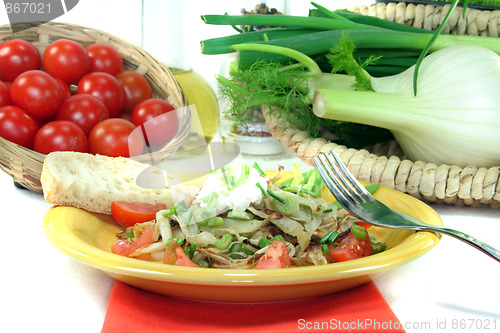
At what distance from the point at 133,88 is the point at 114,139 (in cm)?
33

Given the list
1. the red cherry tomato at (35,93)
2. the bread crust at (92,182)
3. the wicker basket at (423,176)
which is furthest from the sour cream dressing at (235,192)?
the red cherry tomato at (35,93)

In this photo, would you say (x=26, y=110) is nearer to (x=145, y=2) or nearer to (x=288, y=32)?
(x=145, y=2)

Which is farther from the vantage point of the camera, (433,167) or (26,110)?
(26,110)

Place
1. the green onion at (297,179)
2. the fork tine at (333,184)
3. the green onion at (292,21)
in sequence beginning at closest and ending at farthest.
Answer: the fork tine at (333,184), the green onion at (297,179), the green onion at (292,21)

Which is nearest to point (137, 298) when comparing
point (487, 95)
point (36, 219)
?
point (36, 219)

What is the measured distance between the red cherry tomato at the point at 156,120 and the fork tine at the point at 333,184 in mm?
493

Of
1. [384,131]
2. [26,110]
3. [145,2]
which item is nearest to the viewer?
[26,110]

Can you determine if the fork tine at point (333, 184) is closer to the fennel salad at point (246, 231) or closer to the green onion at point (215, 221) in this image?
the fennel salad at point (246, 231)

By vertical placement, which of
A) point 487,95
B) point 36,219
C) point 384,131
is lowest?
point 36,219

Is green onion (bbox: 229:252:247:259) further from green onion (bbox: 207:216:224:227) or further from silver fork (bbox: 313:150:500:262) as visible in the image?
silver fork (bbox: 313:150:500:262)

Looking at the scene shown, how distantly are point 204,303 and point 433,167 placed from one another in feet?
2.12

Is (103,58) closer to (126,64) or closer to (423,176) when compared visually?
(126,64)

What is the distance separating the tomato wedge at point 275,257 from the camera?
668 millimetres

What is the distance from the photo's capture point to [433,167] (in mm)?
1095
